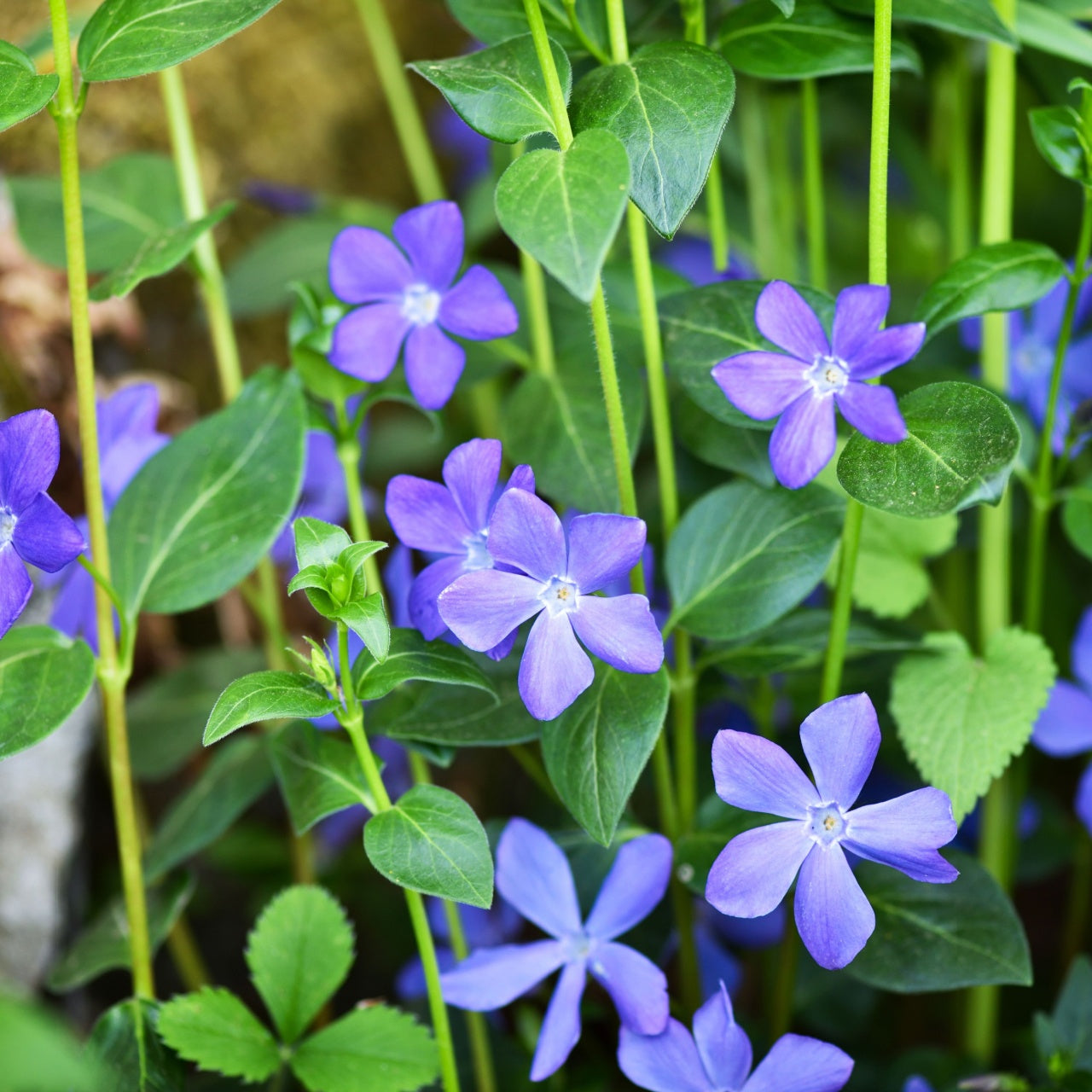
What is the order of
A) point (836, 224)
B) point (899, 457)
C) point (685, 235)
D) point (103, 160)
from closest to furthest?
point (899, 457) < point (103, 160) < point (685, 235) < point (836, 224)

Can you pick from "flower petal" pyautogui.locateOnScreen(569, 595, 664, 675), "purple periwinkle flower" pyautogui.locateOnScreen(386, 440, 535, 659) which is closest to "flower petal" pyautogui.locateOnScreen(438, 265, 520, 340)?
"purple periwinkle flower" pyautogui.locateOnScreen(386, 440, 535, 659)

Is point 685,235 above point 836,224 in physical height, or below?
above

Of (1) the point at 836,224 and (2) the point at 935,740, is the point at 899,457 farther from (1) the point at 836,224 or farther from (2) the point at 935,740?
(1) the point at 836,224

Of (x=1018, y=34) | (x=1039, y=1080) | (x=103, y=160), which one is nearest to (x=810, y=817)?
(x=1039, y=1080)

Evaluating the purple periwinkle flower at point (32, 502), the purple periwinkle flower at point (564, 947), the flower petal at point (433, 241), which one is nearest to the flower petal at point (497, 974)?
the purple periwinkle flower at point (564, 947)

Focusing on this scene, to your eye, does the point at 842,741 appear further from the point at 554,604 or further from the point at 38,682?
the point at 38,682

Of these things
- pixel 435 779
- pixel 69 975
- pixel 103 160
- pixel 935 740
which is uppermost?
pixel 103 160

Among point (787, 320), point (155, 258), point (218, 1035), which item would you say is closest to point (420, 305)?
point (155, 258)

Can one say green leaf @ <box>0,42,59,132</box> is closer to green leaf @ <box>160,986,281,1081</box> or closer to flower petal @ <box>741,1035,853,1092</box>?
green leaf @ <box>160,986,281,1081</box>
